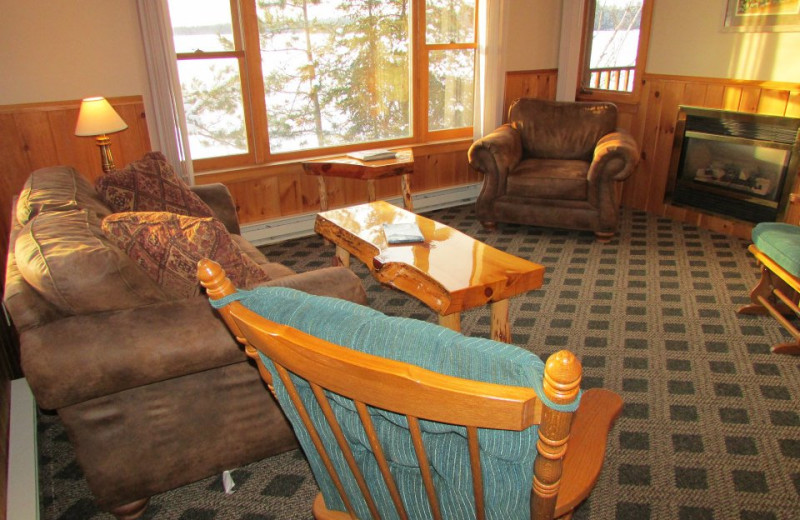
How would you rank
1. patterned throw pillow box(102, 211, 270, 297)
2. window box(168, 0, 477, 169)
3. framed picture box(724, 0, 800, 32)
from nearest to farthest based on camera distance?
1. patterned throw pillow box(102, 211, 270, 297)
2. framed picture box(724, 0, 800, 32)
3. window box(168, 0, 477, 169)

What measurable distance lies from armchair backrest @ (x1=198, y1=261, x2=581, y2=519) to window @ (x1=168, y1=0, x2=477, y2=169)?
315 centimetres

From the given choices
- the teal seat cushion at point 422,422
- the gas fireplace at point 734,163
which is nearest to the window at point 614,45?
the gas fireplace at point 734,163

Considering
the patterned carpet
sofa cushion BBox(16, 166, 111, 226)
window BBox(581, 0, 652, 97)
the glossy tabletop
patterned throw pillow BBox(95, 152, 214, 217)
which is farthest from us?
window BBox(581, 0, 652, 97)

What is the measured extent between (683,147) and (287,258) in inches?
120

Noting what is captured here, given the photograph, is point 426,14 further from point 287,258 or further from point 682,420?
point 682,420

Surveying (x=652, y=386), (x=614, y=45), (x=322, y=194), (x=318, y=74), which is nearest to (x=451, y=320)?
(x=652, y=386)

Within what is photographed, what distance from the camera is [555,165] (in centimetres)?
426

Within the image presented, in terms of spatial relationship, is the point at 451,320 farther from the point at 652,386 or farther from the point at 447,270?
the point at 652,386

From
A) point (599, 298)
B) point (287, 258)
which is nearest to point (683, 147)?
point (599, 298)

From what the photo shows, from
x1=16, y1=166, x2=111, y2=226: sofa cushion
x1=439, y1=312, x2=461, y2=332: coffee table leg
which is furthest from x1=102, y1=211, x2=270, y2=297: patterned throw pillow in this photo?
x1=439, y1=312, x2=461, y2=332: coffee table leg

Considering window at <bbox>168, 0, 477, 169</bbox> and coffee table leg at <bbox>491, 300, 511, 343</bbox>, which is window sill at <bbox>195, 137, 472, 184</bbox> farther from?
coffee table leg at <bbox>491, 300, 511, 343</bbox>

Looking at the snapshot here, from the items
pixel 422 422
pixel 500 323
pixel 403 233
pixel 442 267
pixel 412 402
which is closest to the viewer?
pixel 412 402

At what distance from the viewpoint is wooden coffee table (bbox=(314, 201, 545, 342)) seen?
7.41ft

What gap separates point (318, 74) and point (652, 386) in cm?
302
